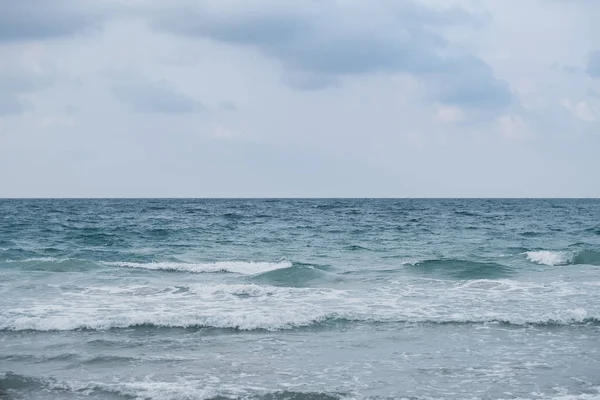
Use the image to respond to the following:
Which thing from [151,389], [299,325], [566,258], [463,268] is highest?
[566,258]

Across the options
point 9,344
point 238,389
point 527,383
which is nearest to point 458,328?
Result: point 527,383

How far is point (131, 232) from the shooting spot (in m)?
39.6

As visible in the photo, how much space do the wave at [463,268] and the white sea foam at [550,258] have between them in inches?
117

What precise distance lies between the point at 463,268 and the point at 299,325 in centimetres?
1127

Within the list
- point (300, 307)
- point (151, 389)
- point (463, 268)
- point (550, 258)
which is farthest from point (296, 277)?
point (151, 389)

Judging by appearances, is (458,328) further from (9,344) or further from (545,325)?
(9,344)

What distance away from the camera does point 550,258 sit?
26766mm

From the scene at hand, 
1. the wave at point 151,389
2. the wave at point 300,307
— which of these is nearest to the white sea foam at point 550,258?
the wave at point 300,307

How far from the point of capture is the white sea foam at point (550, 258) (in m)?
26.5

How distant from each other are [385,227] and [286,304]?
29.4 metres

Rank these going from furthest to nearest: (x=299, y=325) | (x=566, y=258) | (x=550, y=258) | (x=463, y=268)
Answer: (x=566, y=258) → (x=550, y=258) → (x=463, y=268) → (x=299, y=325)

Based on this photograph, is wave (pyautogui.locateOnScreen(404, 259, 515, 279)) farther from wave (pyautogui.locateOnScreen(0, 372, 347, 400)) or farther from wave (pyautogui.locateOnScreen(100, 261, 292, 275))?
wave (pyautogui.locateOnScreen(0, 372, 347, 400))

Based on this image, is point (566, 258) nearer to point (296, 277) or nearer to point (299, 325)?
point (296, 277)

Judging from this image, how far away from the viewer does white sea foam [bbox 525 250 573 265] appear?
86.8 feet
